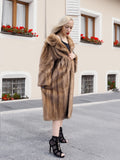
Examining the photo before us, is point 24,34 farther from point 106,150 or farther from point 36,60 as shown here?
point 106,150

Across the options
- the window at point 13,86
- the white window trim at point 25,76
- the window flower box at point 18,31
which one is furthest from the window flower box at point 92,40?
the window at point 13,86

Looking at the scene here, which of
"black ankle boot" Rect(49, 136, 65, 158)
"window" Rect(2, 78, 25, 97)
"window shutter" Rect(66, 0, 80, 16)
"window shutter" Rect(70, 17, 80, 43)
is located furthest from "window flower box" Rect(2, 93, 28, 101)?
"black ankle boot" Rect(49, 136, 65, 158)

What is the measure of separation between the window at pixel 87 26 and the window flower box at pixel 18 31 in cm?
322

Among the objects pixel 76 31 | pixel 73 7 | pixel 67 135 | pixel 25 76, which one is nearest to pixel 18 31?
pixel 25 76

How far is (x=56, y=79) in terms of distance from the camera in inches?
126

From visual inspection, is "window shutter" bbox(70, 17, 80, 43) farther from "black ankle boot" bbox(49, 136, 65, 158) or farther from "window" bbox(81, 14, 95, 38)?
"black ankle boot" bbox(49, 136, 65, 158)

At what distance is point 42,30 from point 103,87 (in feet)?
14.3

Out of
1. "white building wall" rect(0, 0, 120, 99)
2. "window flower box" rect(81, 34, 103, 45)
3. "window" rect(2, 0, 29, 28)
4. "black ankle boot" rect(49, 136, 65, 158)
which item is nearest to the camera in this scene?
"black ankle boot" rect(49, 136, 65, 158)

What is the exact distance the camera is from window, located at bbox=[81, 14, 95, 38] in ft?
36.5

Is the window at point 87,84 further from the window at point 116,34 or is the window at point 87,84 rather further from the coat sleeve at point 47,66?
the coat sleeve at point 47,66

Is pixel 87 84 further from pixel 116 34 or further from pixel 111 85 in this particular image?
pixel 116 34

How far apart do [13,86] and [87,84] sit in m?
3.83

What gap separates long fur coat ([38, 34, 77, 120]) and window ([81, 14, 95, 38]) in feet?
26.6

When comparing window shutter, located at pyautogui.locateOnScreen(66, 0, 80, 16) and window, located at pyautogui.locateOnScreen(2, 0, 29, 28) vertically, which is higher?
window shutter, located at pyautogui.locateOnScreen(66, 0, 80, 16)
